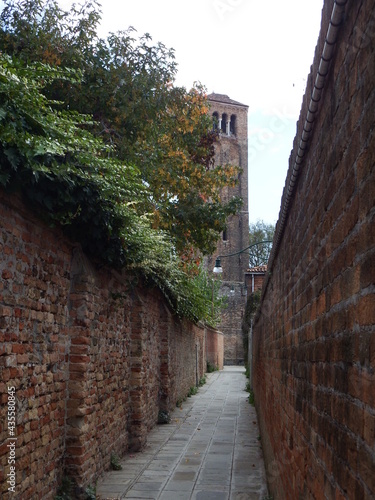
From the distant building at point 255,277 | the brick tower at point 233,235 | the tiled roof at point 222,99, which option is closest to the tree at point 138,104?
the distant building at point 255,277

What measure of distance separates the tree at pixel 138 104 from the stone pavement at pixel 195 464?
13.4 feet

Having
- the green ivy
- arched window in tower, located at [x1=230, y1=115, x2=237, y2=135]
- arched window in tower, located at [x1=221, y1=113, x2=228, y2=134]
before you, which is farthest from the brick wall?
arched window in tower, located at [x1=230, y1=115, x2=237, y2=135]

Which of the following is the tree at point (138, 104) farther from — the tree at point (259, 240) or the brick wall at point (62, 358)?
the tree at point (259, 240)

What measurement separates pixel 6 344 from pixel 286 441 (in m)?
2.31

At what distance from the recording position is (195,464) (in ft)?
27.2

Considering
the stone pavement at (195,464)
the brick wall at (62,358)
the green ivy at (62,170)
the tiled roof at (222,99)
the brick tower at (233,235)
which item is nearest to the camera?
the green ivy at (62,170)

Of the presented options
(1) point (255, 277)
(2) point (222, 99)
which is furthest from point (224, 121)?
(1) point (255, 277)

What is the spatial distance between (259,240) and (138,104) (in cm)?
4778

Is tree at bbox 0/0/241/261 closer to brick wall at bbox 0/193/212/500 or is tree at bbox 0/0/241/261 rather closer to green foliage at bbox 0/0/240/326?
green foliage at bbox 0/0/240/326

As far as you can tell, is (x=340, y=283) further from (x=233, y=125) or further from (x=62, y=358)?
(x=233, y=125)

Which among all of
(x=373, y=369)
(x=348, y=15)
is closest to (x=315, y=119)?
(x=348, y=15)

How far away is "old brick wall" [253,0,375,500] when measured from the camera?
172 centimetres

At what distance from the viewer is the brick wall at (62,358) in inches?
174

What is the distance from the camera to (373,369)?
161 centimetres
